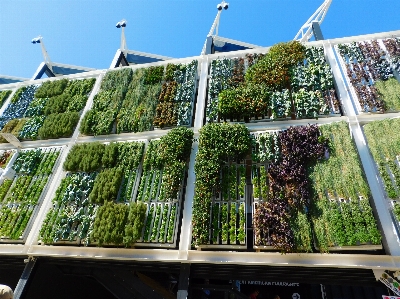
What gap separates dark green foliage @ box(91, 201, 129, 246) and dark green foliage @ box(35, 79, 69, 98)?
880cm

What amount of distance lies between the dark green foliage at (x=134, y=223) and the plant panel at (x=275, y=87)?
184 inches

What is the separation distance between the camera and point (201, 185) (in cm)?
1018

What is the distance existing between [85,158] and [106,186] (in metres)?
1.95

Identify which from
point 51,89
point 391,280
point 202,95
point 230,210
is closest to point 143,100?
point 202,95

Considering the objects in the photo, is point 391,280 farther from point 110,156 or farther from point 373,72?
point 110,156

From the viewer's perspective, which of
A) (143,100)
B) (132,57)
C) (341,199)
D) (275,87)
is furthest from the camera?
(132,57)

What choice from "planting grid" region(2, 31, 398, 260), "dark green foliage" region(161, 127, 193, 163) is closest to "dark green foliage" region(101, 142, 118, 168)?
"planting grid" region(2, 31, 398, 260)

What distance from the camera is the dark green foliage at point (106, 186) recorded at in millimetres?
10903

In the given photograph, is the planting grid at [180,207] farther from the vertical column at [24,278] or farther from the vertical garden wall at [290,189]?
the vertical column at [24,278]

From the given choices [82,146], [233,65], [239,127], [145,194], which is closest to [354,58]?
[233,65]

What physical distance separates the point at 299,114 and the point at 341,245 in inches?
204

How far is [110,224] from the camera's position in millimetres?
9938

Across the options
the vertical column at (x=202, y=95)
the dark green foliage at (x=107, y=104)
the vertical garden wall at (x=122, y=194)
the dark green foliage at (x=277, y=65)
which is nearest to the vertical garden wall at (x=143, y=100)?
the dark green foliage at (x=107, y=104)

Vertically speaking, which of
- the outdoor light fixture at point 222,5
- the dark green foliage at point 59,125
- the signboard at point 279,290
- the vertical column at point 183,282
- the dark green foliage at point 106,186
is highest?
the outdoor light fixture at point 222,5
